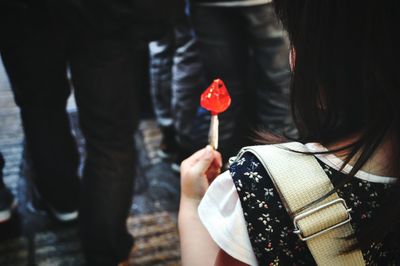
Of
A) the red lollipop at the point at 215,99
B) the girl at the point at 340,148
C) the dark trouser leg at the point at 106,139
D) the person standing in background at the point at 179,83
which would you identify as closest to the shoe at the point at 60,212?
the dark trouser leg at the point at 106,139

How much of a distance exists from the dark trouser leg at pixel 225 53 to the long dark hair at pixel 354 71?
1081 mm

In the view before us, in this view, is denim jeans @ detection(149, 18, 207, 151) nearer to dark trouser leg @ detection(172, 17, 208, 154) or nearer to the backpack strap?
dark trouser leg @ detection(172, 17, 208, 154)

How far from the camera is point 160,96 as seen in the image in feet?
8.09

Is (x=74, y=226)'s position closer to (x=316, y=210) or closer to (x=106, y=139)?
(x=106, y=139)

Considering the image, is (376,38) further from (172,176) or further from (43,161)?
(172,176)

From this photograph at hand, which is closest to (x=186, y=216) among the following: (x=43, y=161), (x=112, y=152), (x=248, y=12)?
(x=112, y=152)

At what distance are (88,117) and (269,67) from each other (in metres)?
0.92

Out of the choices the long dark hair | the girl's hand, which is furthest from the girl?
the girl's hand

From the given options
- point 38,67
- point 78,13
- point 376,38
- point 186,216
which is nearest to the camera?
point 376,38

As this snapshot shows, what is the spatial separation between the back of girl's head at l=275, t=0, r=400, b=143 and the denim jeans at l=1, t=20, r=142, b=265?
730mm

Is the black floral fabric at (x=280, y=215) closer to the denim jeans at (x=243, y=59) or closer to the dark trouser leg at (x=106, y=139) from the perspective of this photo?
the dark trouser leg at (x=106, y=139)

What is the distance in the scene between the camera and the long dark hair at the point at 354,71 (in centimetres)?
71

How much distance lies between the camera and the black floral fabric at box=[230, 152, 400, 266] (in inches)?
30.2

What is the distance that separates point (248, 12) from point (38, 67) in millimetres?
923
